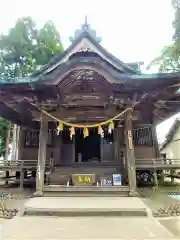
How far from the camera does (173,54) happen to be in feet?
53.2

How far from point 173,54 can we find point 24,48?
47.1 ft

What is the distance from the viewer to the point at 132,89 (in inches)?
330

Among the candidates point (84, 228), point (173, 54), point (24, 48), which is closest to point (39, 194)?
point (84, 228)

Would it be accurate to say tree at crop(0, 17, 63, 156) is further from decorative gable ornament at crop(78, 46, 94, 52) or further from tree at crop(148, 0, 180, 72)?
decorative gable ornament at crop(78, 46, 94, 52)

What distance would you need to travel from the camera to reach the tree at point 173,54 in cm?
1346

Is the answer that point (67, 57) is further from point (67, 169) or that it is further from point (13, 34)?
point (13, 34)

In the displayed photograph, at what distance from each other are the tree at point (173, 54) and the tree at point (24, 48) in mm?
11639

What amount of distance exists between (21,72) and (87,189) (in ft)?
55.9

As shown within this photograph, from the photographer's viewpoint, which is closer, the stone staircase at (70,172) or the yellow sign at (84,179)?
the yellow sign at (84,179)

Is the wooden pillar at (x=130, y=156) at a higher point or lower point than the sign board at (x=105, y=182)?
higher

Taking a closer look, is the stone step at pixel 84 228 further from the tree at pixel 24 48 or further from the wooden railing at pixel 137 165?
the tree at pixel 24 48

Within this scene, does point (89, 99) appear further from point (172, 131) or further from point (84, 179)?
point (172, 131)

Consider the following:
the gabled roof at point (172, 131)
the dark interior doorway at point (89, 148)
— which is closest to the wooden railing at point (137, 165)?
the dark interior doorway at point (89, 148)

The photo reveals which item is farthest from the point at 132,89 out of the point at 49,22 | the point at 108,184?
the point at 49,22
